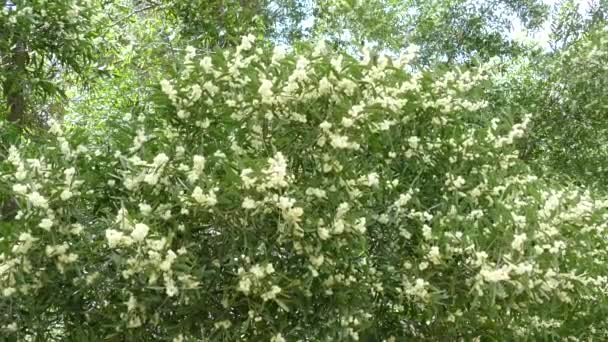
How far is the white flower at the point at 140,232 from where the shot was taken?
357cm

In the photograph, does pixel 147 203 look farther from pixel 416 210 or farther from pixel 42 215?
pixel 416 210

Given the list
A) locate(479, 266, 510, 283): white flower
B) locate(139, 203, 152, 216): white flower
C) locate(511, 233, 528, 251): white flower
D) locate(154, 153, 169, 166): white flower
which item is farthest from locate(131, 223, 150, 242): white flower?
locate(511, 233, 528, 251): white flower

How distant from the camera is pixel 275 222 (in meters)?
4.02

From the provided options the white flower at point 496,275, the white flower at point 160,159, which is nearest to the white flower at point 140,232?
the white flower at point 160,159

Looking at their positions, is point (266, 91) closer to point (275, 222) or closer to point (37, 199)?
point (275, 222)

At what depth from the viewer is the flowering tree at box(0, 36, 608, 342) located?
12.8ft

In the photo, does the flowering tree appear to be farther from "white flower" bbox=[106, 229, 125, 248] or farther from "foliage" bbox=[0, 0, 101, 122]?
"foliage" bbox=[0, 0, 101, 122]

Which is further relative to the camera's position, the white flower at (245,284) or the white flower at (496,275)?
the white flower at (496,275)

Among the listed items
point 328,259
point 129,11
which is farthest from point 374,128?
point 129,11

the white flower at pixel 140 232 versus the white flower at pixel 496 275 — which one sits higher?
the white flower at pixel 496 275

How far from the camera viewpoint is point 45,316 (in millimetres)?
4383

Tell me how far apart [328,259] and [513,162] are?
74.2 inches

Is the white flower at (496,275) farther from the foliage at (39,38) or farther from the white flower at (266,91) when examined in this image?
the foliage at (39,38)

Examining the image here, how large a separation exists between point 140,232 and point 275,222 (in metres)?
0.77
